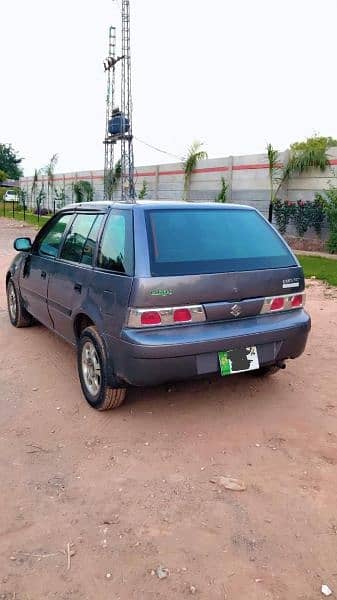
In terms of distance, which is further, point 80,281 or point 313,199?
point 313,199

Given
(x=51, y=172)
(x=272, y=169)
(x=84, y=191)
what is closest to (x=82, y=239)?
(x=272, y=169)

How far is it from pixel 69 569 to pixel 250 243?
249cm

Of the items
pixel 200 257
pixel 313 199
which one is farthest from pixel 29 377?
pixel 313 199

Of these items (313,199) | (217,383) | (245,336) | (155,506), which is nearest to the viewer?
(155,506)

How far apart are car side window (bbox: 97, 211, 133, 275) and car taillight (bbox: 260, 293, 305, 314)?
1.06 metres

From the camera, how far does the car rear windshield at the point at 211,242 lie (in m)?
3.34

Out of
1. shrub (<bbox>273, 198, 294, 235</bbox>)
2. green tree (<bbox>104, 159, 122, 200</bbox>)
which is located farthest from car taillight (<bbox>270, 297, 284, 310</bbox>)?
green tree (<bbox>104, 159, 122, 200</bbox>)

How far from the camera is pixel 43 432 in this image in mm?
3502

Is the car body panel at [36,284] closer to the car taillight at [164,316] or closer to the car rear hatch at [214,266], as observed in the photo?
the car rear hatch at [214,266]

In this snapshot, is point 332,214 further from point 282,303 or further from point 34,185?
point 34,185

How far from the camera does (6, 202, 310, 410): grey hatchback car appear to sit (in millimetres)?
3209

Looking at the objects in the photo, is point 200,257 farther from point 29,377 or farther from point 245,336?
point 29,377

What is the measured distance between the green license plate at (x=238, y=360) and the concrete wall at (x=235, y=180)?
37.7ft

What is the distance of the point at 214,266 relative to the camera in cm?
341
